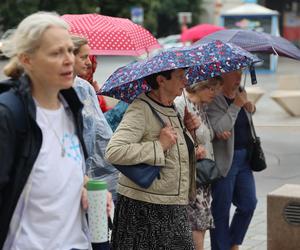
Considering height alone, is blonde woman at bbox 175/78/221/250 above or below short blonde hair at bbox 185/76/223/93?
below

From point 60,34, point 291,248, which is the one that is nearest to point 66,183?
point 60,34

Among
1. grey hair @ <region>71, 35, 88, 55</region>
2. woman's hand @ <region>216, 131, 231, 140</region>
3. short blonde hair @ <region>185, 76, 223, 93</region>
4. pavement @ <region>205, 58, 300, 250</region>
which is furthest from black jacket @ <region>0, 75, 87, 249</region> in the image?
pavement @ <region>205, 58, 300, 250</region>

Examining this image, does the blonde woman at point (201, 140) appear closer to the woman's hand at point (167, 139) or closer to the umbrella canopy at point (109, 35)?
the umbrella canopy at point (109, 35)

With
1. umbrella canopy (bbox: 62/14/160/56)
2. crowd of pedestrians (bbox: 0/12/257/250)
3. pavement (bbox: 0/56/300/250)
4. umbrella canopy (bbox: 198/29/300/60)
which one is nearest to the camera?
crowd of pedestrians (bbox: 0/12/257/250)

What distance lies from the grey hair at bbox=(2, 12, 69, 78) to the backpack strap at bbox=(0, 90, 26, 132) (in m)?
0.16

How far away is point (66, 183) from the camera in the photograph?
294 cm

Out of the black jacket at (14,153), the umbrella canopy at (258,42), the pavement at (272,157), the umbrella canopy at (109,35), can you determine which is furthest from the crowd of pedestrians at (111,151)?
the pavement at (272,157)

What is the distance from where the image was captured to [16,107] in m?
2.80

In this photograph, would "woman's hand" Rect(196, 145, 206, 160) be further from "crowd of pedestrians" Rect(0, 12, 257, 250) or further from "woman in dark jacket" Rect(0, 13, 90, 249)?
"woman in dark jacket" Rect(0, 13, 90, 249)

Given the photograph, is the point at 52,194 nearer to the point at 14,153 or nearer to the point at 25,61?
the point at 14,153

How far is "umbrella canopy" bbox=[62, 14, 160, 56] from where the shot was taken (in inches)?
225

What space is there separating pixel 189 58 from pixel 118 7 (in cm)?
3808

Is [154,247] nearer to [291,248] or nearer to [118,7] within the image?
[291,248]

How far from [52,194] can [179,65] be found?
1.46m
